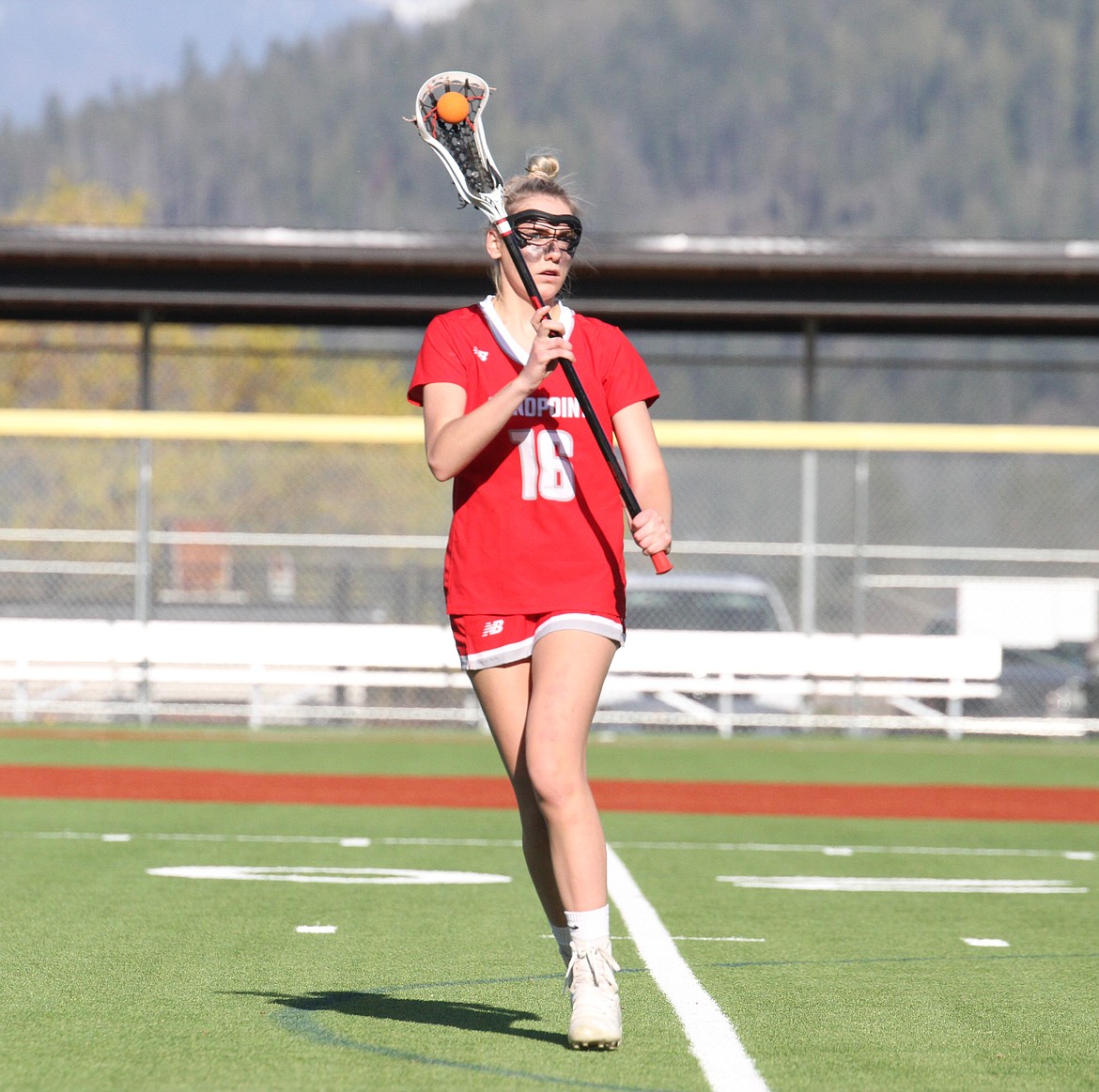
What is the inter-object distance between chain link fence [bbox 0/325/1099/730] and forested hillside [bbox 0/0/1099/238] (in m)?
78.2

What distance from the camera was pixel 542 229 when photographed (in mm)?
4441

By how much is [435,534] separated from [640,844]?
19636 mm

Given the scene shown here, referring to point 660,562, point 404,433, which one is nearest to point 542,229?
point 660,562

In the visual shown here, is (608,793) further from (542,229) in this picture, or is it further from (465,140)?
(542,229)

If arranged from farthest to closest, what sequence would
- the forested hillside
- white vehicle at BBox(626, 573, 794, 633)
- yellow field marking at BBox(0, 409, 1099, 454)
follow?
the forested hillside < white vehicle at BBox(626, 573, 794, 633) < yellow field marking at BBox(0, 409, 1099, 454)

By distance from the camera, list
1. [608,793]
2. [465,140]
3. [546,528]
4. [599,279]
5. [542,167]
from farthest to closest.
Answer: [599,279] < [608,793] < [465,140] < [542,167] < [546,528]

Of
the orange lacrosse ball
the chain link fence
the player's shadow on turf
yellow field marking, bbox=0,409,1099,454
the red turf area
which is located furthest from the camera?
the chain link fence

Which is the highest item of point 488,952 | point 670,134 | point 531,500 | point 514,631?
point 670,134

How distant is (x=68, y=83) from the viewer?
128875mm

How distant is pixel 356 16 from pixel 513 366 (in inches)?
6974

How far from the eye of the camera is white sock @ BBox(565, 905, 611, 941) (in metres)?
4.21

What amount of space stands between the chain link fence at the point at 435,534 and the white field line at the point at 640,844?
6548mm

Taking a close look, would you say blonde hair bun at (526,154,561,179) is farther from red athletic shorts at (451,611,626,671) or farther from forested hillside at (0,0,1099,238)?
forested hillside at (0,0,1099,238)

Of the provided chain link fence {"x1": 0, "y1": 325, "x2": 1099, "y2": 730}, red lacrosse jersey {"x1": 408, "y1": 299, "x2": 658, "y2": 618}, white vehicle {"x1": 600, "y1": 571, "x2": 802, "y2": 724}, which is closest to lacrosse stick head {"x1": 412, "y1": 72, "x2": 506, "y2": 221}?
red lacrosse jersey {"x1": 408, "y1": 299, "x2": 658, "y2": 618}
